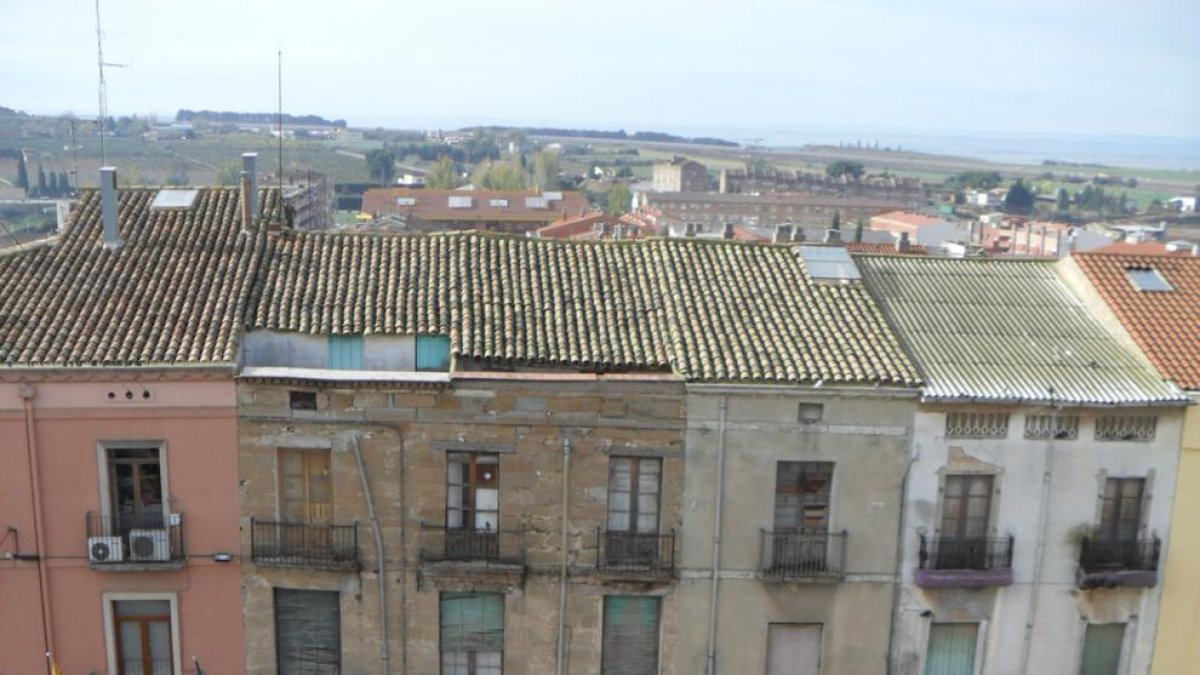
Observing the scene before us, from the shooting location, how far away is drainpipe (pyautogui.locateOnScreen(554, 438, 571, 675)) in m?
18.0

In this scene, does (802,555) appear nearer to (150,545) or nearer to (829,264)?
(829,264)

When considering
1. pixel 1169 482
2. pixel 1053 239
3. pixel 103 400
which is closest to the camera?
pixel 103 400

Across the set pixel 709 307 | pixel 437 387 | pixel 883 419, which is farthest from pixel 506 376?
pixel 883 419

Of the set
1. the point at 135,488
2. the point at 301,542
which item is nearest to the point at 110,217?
the point at 135,488

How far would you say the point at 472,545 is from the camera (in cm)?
1814

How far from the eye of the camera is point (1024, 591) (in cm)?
1894

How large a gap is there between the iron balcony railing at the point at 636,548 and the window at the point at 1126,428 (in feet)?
27.2

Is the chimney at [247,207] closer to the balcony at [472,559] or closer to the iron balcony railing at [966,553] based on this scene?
the balcony at [472,559]

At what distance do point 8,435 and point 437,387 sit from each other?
25.1ft

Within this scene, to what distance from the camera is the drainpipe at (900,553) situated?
60.2 ft

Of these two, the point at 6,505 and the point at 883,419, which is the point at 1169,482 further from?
the point at 6,505

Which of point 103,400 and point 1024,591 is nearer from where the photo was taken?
point 103,400

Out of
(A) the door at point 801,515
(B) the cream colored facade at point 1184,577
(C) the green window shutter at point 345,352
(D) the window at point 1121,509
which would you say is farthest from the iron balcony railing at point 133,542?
(B) the cream colored facade at point 1184,577

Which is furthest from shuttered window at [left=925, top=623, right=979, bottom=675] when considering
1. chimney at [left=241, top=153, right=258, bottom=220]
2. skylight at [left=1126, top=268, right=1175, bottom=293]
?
chimney at [left=241, top=153, right=258, bottom=220]
